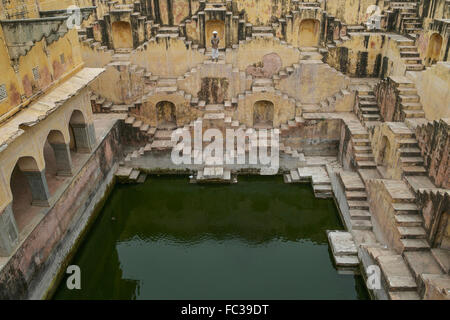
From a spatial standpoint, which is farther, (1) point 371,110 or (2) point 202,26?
(2) point 202,26

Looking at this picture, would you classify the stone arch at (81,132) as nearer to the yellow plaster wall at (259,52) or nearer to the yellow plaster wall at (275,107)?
the yellow plaster wall at (275,107)

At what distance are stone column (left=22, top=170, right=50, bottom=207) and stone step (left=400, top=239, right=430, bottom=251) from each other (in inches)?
398

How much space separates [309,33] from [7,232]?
16.1 metres

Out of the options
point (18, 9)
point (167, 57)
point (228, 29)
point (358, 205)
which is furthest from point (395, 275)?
point (228, 29)

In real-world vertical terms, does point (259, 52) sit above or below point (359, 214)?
above

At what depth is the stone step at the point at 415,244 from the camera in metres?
10.0

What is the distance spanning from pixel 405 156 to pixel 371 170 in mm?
1843

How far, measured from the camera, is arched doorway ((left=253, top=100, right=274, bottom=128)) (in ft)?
55.7

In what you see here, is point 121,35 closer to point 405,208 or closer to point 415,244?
point 405,208

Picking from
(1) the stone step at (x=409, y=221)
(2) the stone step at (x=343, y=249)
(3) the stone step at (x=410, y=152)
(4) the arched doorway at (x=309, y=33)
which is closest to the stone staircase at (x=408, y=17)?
(4) the arched doorway at (x=309, y=33)

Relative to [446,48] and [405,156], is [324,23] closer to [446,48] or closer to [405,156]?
[446,48]

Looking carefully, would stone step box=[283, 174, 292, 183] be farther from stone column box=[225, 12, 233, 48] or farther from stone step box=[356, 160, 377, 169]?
stone column box=[225, 12, 233, 48]

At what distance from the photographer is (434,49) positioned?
15141 mm
